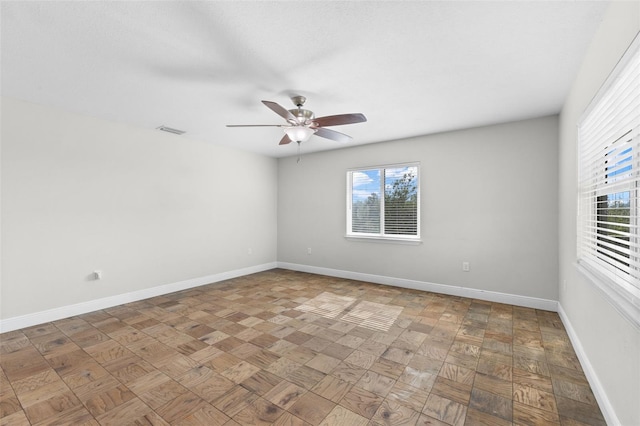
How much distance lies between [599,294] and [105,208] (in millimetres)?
5180

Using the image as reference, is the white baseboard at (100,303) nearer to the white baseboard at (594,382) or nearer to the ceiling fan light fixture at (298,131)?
the ceiling fan light fixture at (298,131)

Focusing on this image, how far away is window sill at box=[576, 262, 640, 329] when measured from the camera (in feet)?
4.46

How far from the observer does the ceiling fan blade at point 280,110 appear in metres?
2.44

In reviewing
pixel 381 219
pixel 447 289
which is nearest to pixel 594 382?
pixel 447 289

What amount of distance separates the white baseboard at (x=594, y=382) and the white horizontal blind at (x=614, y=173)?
0.73m

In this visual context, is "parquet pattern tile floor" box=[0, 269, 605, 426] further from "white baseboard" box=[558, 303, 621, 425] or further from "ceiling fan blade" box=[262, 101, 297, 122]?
"ceiling fan blade" box=[262, 101, 297, 122]

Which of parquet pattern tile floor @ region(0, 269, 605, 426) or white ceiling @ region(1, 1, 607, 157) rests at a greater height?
white ceiling @ region(1, 1, 607, 157)

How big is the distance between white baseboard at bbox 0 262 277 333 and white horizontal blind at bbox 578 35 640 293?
5047 millimetres

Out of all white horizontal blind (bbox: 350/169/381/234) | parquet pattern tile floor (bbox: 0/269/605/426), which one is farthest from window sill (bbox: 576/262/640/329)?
white horizontal blind (bbox: 350/169/381/234)

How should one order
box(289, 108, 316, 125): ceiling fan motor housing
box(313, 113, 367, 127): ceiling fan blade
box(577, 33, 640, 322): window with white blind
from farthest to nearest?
box(289, 108, 316, 125): ceiling fan motor housing → box(313, 113, 367, 127): ceiling fan blade → box(577, 33, 640, 322): window with white blind

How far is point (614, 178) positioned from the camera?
5.94 feet

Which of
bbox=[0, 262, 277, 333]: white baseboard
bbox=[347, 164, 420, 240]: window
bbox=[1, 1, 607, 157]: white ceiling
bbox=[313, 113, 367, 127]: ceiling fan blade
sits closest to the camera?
bbox=[1, 1, 607, 157]: white ceiling

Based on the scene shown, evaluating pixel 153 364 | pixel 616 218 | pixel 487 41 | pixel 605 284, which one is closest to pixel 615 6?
pixel 487 41

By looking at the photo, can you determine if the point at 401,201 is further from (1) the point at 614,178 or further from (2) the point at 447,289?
(1) the point at 614,178
